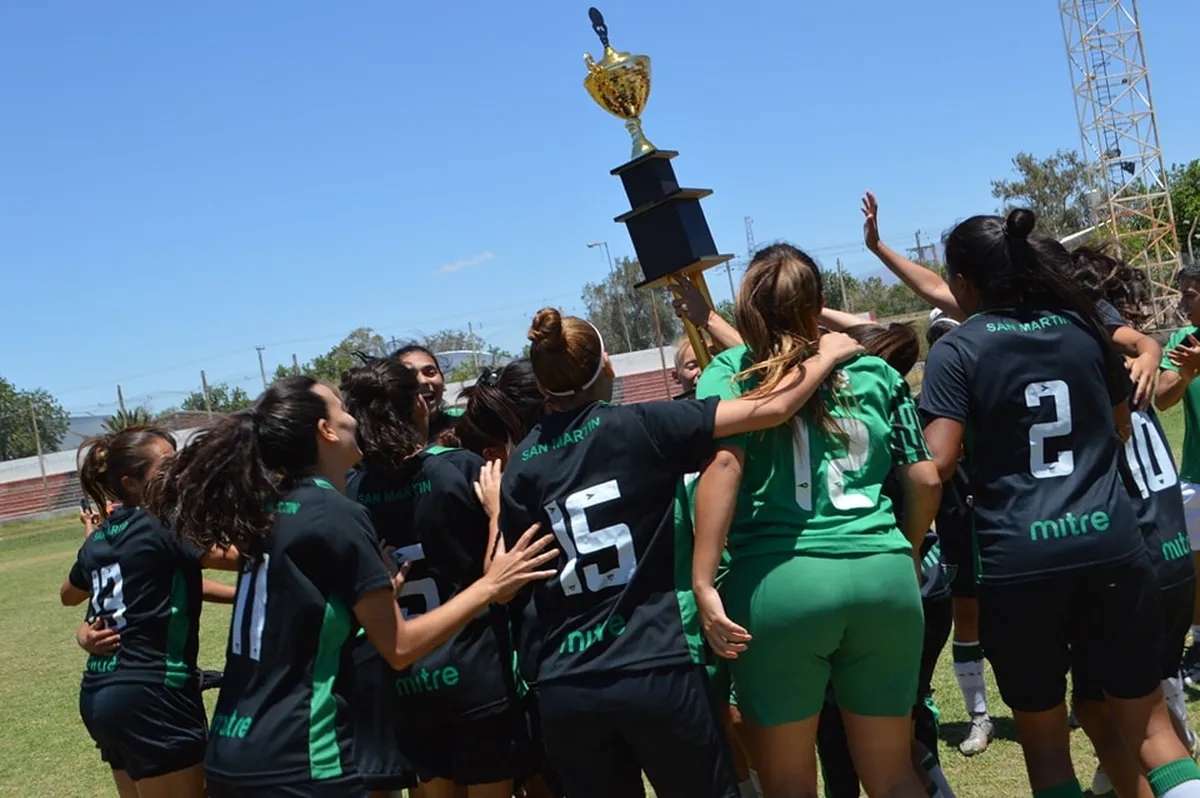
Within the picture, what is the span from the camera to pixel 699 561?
11.2 ft

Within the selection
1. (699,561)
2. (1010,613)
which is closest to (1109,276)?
(1010,613)

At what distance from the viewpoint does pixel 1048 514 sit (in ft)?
12.4

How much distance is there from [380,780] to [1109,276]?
3599 mm

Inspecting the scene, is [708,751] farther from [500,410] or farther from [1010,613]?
[500,410]

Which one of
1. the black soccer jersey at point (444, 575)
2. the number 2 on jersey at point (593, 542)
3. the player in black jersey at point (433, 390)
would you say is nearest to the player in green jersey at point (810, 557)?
the number 2 on jersey at point (593, 542)

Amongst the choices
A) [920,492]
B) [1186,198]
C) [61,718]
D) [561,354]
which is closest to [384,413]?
[561,354]

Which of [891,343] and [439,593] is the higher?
[891,343]

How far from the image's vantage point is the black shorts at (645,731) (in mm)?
3332

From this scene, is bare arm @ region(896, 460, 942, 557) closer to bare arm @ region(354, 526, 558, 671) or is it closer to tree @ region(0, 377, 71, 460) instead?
bare arm @ region(354, 526, 558, 671)

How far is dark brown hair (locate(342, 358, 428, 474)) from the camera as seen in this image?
4.24 m

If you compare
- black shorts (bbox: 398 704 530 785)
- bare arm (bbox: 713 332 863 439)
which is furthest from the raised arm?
black shorts (bbox: 398 704 530 785)

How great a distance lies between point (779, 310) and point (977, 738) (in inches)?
123

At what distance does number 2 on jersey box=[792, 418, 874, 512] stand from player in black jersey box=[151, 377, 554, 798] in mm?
993

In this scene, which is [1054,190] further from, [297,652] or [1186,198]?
[297,652]
